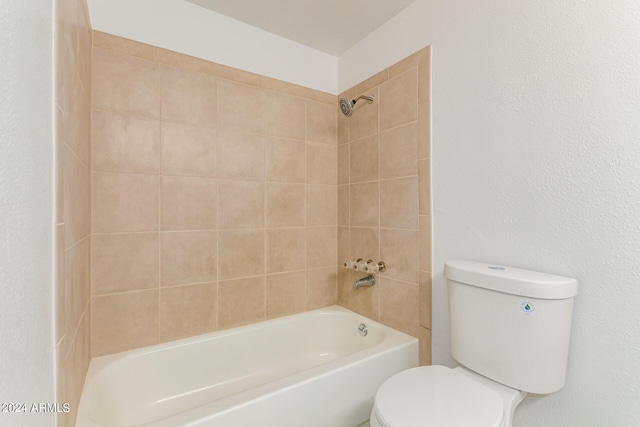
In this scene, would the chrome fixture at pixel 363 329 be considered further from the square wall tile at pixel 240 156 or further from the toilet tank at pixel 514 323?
the square wall tile at pixel 240 156

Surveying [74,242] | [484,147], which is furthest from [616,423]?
[74,242]

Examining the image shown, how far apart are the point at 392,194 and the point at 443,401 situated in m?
1.00

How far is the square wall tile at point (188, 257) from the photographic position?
1.48 m

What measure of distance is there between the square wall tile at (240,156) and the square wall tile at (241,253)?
0.33 m

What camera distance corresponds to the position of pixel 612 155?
2.98 ft

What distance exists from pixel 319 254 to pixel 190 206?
87 cm

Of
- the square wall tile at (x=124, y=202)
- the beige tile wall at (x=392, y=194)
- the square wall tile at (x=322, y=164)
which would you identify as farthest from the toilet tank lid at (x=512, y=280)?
the square wall tile at (x=124, y=202)

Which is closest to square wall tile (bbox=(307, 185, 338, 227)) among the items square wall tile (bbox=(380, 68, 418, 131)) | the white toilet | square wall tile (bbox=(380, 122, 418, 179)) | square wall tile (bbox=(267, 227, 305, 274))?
square wall tile (bbox=(267, 227, 305, 274))

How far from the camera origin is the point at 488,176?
1223 millimetres

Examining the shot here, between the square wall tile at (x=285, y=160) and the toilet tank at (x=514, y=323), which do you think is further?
the square wall tile at (x=285, y=160)

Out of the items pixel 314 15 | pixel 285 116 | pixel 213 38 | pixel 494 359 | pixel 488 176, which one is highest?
pixel 314 15

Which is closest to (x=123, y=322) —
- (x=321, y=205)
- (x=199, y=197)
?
(x=199, y=197)

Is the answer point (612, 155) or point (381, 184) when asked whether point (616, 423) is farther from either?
point (381, 184)

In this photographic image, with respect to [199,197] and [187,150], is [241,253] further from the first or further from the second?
[187,150]
